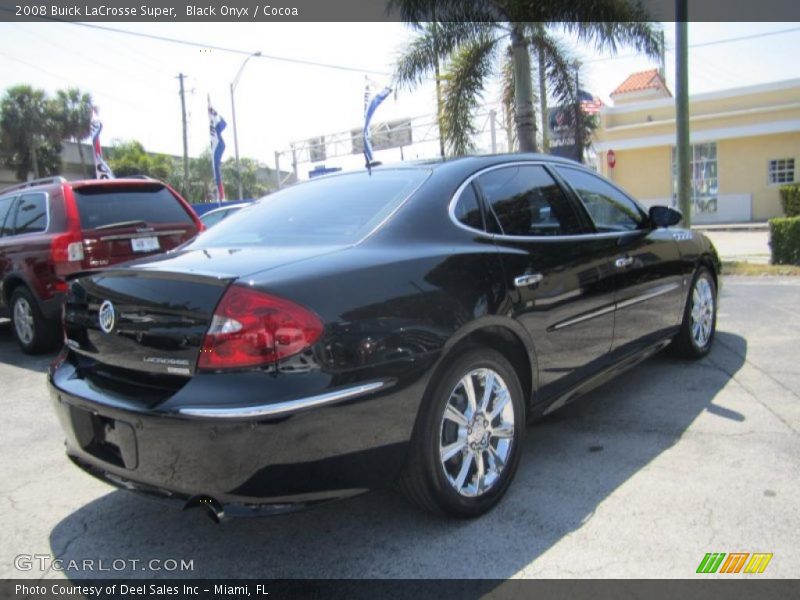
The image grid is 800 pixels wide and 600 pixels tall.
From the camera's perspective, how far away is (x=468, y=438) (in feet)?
9.15

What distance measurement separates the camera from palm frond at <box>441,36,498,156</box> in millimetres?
12680

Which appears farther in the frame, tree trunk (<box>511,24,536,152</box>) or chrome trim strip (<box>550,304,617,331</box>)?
tree trunk (<box>511,24,536,152</box>)

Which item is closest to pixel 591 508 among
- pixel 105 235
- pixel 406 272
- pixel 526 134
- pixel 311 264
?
pixel 406 272

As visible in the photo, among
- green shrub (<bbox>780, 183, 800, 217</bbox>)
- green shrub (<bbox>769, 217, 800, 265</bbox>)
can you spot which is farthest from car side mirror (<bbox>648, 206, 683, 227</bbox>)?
green shrub (<bbox>780, 183, 800, 217</bbox>)

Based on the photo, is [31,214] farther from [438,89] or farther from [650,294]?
[438,89]

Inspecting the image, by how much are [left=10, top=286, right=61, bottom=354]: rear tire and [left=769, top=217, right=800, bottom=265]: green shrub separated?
10446mm

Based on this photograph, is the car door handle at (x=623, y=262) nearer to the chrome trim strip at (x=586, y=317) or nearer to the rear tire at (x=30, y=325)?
the chrome trim strip at (x=586, y=317)

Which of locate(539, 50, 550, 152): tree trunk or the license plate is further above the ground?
locate(539, 50, 550, 152): tree trunk

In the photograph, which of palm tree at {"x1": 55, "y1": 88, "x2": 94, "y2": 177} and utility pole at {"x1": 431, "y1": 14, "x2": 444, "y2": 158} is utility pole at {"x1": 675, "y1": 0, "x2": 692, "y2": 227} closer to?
utility pole at {"x1": 431, "y1": 14, "x2": 444, "y2": 158}

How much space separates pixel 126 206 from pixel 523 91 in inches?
323

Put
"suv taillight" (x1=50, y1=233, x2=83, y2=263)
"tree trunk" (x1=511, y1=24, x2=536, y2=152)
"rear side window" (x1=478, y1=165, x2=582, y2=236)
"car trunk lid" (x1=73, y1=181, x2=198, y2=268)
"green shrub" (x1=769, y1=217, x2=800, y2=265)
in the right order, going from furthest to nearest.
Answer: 1. "tree trunk" (x1=511, y1=24, x2=536, y2=152)
2. "green shrub" (x1=769, y1=217, x2=800, y2=265)
3. "car trunk lid" (x1=73, y1=181, x2=198, y2=268)
4. "suv taillight" (x1=50, y1=233, x2=83, y2=263)
5. "rear side window" (x1=478, y1=165, x2=582, y2=236)

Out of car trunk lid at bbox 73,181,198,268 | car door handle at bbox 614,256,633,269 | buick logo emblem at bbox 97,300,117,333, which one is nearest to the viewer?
buick logo emblem at bbox 97,300,117,333

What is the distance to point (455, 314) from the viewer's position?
268 cm

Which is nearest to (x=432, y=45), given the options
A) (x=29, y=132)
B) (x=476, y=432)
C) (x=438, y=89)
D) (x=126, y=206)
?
(x=438, y=89)
